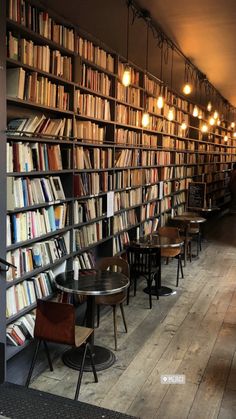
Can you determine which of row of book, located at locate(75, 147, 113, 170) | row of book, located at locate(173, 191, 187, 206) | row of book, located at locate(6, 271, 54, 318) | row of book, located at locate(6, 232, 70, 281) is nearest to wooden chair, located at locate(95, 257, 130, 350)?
row of book, located at locate(6, 232, 70, 281)

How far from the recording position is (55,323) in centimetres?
293

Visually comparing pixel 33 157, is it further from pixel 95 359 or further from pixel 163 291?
pixel 163 291

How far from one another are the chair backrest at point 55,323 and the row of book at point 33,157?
106cm

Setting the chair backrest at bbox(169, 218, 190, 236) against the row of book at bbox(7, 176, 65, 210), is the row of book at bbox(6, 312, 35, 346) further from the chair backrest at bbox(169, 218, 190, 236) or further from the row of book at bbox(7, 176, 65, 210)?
the chair backrest at bbox(169, 218, 190, 236)

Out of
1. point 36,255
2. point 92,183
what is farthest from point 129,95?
point 36,255

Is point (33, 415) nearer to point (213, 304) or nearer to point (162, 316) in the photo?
point (162, 316)

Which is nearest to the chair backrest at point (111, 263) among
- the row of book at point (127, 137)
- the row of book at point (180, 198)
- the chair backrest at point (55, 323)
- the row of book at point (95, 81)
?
the chair backrest at point (55, 323)

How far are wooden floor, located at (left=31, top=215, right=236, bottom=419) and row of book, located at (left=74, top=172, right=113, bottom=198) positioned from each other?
1455 mm

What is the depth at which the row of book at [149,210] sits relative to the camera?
643 centimetres

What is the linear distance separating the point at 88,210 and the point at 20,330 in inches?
64.5

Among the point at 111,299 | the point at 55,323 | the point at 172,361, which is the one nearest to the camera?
the point at 55,323

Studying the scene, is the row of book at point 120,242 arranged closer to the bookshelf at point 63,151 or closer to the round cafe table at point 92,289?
the bookshelf at point 63,151

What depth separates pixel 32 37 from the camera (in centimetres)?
339

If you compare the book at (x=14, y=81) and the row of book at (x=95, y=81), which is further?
the row of book at (x=95, y=81)
